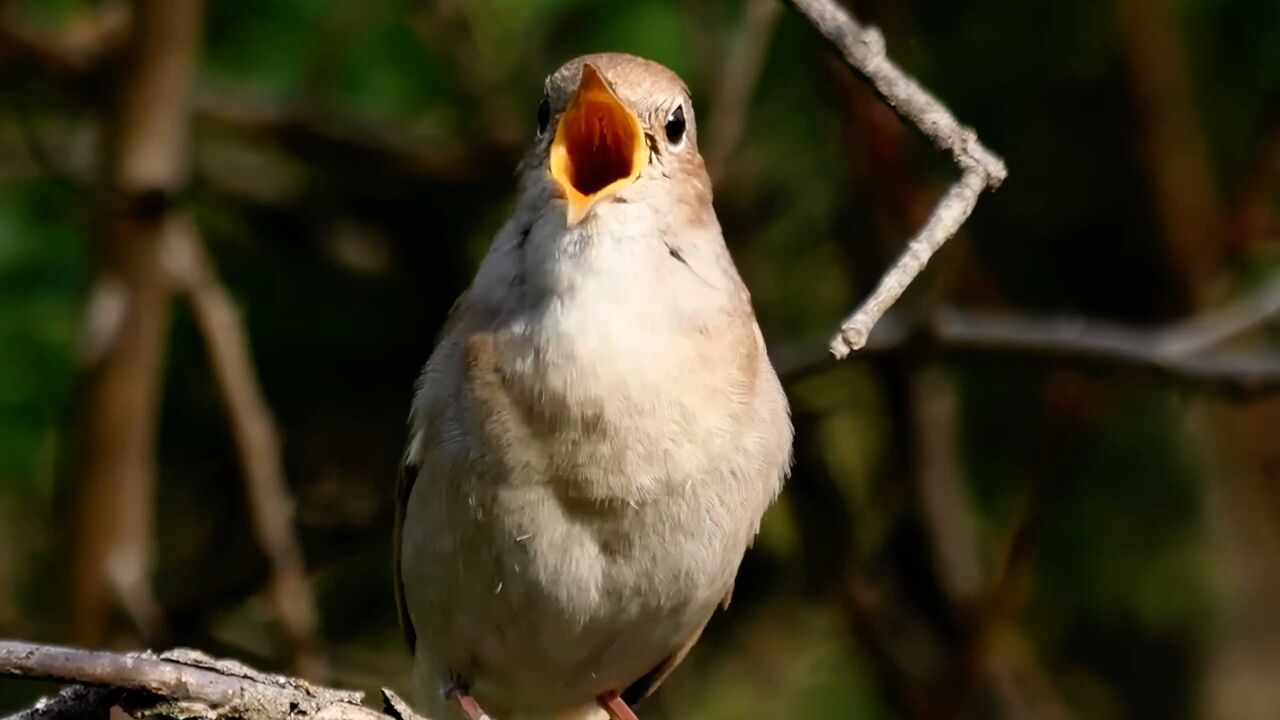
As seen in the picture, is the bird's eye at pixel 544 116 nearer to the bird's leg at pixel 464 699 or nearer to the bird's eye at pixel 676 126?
the bird's eye at pixel 676 126

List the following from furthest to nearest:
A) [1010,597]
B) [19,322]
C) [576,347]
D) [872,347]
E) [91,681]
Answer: [1010,597]
[19,322]
[872,347]
[576,347]
[91,681]

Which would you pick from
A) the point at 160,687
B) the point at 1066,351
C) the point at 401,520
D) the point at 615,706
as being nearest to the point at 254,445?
the point at 401,520

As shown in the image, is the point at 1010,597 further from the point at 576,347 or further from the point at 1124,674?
the point at 576,347

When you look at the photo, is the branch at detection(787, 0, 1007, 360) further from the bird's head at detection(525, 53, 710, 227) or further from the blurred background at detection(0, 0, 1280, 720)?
the blurred background at detection(0, 0, 1280, 720)

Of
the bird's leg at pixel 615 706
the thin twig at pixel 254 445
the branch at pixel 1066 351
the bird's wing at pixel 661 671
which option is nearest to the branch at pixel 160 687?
the bird's wing at pixel 661 671

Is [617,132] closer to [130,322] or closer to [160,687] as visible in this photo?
[160,687]

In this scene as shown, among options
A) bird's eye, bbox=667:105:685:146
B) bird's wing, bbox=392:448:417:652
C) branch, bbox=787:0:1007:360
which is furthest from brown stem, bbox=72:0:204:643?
branch, bbox=787:0:1007:360

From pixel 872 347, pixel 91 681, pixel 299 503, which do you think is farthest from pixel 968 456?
pixel 91 681
